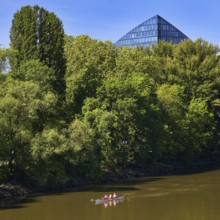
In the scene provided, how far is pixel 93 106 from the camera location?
204 feet

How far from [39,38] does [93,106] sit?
13.0 meters

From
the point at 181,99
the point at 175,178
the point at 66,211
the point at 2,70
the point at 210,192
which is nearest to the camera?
the point at 66,211

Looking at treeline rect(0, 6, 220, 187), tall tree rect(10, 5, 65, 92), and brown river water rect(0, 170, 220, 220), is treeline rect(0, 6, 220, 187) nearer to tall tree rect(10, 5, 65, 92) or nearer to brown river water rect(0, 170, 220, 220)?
tall tree rect(10, 5, 65, 92)

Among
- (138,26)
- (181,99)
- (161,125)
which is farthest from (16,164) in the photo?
(138,26)

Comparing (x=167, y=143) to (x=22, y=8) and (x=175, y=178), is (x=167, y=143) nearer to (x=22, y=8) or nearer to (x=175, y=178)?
(x=175, y=178)

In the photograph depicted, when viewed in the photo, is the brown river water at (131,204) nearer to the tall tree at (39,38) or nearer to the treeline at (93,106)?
the treeline at (93,106)

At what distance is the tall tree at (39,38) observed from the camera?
6419 centimetres

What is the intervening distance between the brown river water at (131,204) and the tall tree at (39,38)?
20.3 meters

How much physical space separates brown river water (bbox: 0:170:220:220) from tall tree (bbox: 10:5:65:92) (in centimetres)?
2034

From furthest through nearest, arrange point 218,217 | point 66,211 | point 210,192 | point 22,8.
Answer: point 22,8, point 210,192, point 66,211, point 218,217

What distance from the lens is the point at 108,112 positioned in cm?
6038

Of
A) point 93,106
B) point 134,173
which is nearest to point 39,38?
point 93,106

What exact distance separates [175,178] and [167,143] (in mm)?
9213

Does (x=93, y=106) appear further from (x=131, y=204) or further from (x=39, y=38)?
(x=131, y=204)
